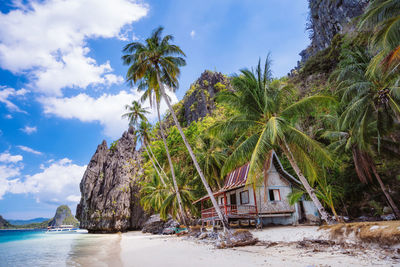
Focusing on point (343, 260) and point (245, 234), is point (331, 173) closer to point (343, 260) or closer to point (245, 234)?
point (245, 234)

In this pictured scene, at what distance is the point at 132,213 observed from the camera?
4081 centimetres

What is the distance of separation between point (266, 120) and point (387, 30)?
219 inches

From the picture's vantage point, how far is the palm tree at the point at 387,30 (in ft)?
22.6

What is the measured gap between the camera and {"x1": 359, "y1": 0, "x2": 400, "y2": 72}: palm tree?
6895 millimetres

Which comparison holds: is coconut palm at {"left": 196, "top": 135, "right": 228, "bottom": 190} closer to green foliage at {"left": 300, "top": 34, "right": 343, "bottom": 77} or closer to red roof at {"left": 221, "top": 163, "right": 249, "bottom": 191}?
red roof at {"left": 221, "top": 163, "right": 249, "bottom": 191}

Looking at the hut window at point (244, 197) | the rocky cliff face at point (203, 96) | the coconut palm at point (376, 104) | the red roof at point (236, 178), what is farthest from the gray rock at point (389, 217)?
the rocky cliff face at point (203, 96)

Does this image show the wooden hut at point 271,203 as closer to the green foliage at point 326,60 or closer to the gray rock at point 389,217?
the gray rock at point 389,217

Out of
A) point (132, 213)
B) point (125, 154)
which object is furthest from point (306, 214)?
point (125, 154)

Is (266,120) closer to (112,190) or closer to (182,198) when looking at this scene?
(182,198)

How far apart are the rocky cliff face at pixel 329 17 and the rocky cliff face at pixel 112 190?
3865 cm

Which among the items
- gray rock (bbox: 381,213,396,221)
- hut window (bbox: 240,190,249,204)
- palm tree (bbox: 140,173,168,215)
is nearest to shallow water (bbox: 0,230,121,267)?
palm tree (bbox: 140,173,168,215)

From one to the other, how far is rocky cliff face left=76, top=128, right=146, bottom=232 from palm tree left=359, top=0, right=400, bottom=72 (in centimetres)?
3980

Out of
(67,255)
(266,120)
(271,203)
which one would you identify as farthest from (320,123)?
(67,255)

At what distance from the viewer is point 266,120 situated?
36.0 feet
